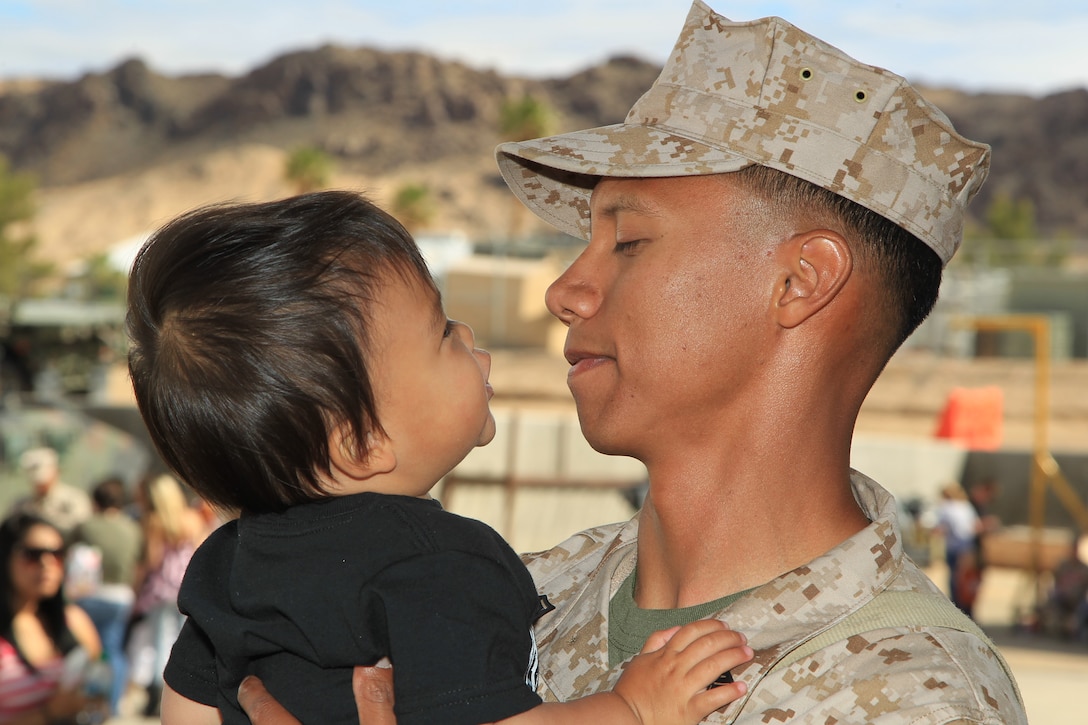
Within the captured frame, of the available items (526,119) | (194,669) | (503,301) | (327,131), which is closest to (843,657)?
(194,669)

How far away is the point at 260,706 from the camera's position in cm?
187

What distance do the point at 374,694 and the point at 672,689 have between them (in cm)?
42

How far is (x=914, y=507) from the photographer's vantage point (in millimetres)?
18578

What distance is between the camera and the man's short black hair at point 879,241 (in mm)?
2051

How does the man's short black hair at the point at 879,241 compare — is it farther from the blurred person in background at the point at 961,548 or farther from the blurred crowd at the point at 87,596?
the blurred person in background at the point at 961,548

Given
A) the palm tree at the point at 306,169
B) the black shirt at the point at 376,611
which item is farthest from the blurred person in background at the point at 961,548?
the palm tree at the point at 306,169

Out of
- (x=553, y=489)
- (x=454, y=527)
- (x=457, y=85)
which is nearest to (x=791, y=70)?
(x=454, y=527)

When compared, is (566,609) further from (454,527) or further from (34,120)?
(34,120)

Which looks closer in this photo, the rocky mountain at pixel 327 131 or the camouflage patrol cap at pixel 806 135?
the camouflage patrol cap at pixel 806 135

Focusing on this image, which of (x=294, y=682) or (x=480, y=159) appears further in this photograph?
(x=480, y=159)

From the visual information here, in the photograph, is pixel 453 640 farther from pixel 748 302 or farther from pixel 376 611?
pixel 748 302

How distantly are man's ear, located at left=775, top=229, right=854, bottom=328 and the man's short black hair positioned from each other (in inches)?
1.7

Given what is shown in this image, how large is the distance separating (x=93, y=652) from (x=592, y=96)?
11717 centimetres

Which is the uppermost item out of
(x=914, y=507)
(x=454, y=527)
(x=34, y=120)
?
(x=454, y=527)
